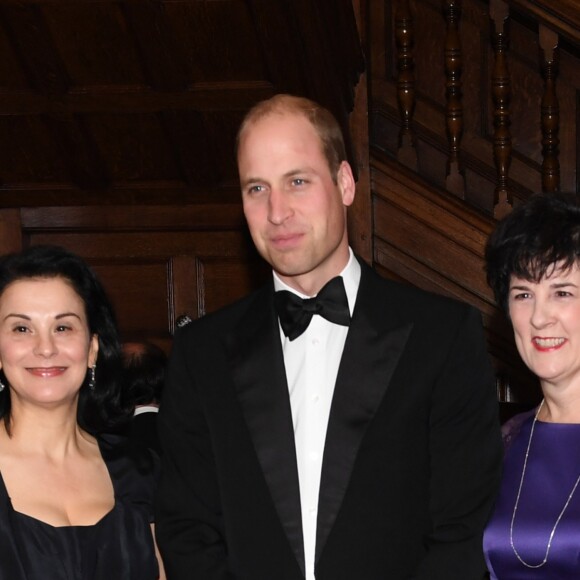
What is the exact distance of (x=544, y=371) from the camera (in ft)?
9.29

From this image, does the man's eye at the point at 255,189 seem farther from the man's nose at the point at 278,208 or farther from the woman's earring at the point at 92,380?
the woman's earring at the point at 92,380

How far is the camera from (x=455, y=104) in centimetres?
461

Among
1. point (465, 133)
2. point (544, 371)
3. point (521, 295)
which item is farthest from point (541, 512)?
point (465, 133)

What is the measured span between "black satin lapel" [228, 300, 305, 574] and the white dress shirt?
2 centimetres

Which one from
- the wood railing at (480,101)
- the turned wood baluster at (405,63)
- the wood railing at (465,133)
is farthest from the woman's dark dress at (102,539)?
the wood railing at (480,101)

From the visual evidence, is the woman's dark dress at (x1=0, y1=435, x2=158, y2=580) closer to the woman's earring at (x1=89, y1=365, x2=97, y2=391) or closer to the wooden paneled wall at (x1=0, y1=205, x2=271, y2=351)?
the woman's earring at (x1=89, y1=365, x2=97, y2=391)

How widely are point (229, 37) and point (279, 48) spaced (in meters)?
0.18

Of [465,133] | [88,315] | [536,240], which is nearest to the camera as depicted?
[536,240]

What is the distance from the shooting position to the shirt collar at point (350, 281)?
2781 mm

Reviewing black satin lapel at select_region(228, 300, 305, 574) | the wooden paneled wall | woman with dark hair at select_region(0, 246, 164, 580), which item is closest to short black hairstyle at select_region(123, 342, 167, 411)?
woman with dark hair at select_region(0, 246, 164, 580)

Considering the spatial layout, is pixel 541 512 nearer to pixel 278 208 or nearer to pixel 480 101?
pixel 278 208

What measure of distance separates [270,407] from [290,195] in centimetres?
45

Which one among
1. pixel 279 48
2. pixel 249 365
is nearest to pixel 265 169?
pixel 249 365

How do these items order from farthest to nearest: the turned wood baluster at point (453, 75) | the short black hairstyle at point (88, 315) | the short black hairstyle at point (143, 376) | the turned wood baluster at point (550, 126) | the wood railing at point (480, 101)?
the wood railing at point (480, 101) < the turned wood baluster at point (453, 75) < the turned wood baluster at point (550, 126) < the short black hairstyle at point (143, 376) < the short black hairstyle at point (88, 315)
